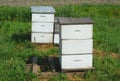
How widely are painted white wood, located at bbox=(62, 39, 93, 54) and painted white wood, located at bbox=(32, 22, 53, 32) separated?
291cm

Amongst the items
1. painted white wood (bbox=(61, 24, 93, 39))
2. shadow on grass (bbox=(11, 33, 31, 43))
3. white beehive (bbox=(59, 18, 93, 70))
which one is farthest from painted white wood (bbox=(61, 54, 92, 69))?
shadow on grass (bbox=(11, 33, 31, 43))

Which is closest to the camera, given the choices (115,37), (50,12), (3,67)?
(3,67)

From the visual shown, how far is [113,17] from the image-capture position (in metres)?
14.2

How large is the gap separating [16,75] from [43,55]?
1.86 meters

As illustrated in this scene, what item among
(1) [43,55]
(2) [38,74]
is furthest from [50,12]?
(2) [38,74]

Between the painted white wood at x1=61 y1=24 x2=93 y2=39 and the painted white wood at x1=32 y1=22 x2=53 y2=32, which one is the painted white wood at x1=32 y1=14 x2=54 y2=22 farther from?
the painted white wood at x1=61 y1=24 x2=93 y2=39

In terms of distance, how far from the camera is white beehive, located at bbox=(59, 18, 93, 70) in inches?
278

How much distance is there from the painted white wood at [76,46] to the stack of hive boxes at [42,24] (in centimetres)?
289

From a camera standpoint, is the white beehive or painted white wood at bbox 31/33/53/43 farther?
painted white wood at bbox 31/33/53/43

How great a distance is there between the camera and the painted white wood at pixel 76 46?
23.3 feet

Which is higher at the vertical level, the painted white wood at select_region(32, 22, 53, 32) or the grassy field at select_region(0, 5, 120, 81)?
the painted white wood at select_region(32, 22, 53, 32)

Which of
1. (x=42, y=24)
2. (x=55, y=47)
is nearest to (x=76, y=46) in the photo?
(x=55, y=47)

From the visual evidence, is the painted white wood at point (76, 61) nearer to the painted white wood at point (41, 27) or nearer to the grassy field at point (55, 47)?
the grassy field at point (55, 47)

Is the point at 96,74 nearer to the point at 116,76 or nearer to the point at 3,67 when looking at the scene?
the point at 116,76
